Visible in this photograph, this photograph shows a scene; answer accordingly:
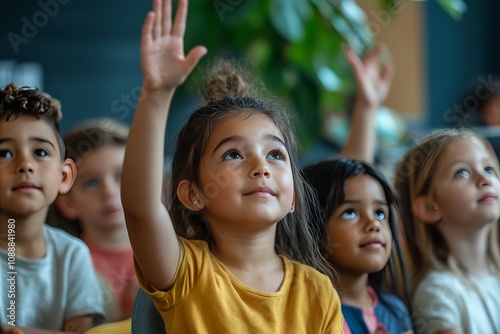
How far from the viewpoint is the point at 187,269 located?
85 cm

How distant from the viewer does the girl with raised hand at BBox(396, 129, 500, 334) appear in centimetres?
117

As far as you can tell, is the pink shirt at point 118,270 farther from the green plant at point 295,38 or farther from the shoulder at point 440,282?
the green plant at point 295,38

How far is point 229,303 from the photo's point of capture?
860mm

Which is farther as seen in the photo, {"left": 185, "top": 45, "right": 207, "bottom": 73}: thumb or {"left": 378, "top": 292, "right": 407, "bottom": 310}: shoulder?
{"left": 378, "top": 292, "right": 407, "bottom": 310}: shoulder

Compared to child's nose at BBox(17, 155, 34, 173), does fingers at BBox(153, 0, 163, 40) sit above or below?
above

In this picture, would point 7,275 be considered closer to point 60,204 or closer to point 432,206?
point 60,204

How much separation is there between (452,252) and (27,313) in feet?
2.29

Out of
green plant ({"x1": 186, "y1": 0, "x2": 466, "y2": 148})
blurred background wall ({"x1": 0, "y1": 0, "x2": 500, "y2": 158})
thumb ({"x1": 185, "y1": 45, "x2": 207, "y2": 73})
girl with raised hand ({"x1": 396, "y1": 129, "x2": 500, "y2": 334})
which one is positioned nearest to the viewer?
thumb ({"x1": 185, "y1": 45, "x2": 207, "y2": 73})

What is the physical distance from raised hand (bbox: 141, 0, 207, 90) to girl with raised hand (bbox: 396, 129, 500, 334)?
56 cm

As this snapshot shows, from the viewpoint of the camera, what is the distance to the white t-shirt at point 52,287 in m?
0.89
